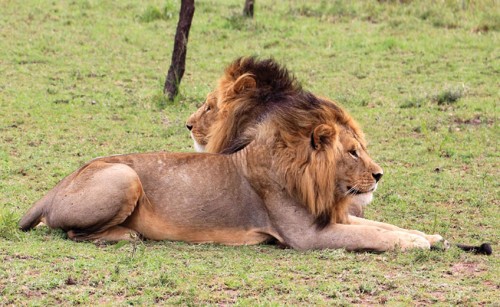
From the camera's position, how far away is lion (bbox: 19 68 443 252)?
5938mm

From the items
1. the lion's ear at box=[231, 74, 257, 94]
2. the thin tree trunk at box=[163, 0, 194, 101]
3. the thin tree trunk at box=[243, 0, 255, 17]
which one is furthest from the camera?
the thin tree trunk at box=[243, 0, 255, 17]

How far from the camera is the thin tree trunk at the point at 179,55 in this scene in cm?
1081

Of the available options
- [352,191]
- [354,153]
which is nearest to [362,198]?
[352,191]

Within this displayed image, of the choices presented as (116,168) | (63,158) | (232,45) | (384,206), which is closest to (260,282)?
(116,168)

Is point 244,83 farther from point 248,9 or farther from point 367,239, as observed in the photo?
point 248,9

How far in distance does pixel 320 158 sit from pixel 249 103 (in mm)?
824

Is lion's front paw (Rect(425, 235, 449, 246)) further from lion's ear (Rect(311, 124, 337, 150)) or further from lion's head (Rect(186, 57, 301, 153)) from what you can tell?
lion's head (Rect(186, 57, 301, 153))

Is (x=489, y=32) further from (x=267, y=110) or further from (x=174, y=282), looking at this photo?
(x=174, y=282)

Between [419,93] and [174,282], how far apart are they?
6.54 metres

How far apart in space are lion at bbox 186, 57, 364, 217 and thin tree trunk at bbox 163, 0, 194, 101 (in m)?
3.42

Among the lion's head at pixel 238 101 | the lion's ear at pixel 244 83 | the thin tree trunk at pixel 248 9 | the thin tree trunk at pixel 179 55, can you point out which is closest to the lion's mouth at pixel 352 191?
the lion's head at pixel 238 101

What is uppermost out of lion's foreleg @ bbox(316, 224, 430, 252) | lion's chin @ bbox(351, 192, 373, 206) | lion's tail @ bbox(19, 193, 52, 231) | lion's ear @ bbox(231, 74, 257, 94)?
lion's ear @ bbox(231, 74, 257, 94)

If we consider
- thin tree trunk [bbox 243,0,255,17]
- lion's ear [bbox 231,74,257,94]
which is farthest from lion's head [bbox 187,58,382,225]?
thin tree trunk [bbox 243,0,255,17]

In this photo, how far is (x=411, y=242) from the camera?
5875 millimetres
